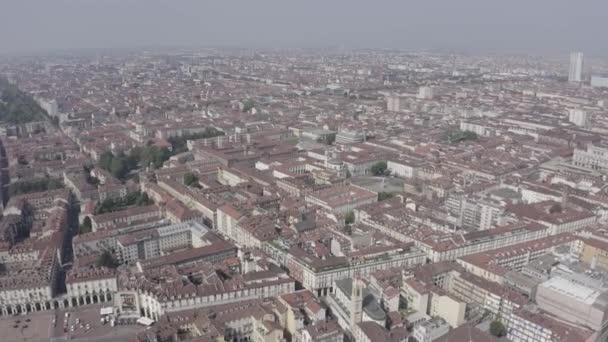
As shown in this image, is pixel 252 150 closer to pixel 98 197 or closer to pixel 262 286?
pixel 98 197

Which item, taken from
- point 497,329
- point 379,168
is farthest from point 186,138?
point 497,329

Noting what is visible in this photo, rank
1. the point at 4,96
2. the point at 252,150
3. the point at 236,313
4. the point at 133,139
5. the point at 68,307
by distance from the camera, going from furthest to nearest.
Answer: the point at 4,96 < the point at 133,139 < the point at 252,150 < the point at 68,307 < the point at 236,313

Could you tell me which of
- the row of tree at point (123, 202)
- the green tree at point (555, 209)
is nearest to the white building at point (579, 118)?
the green tree at point (555, 209)

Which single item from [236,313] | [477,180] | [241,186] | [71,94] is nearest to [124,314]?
[236,313]

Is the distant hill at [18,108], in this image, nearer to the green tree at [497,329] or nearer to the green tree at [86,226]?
the green tree at [86,226]

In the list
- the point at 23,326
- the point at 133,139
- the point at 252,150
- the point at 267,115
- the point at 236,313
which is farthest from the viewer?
the point at 267,115

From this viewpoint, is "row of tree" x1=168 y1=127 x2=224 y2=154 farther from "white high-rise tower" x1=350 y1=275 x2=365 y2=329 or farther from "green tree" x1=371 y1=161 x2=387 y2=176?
"white high-rise tower" x1=350 y1=275 x2=365 y2=329
